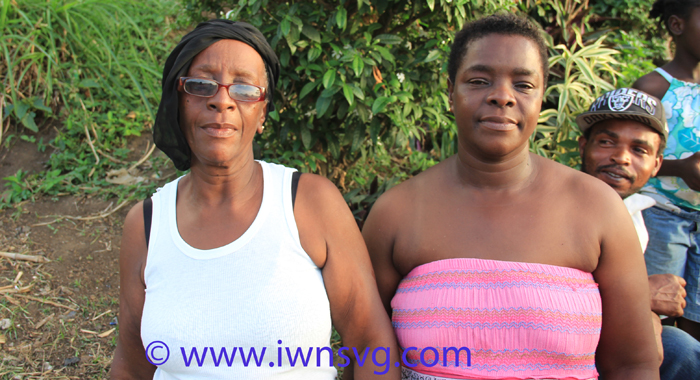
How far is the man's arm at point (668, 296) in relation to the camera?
214 cm

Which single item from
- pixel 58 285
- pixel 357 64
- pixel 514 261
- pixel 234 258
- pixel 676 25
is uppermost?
pixel 676 25

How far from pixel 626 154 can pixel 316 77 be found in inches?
61.6

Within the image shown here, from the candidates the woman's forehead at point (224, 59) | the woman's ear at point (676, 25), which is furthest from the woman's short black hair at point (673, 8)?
A: the woman's forehead at point (224, 59)

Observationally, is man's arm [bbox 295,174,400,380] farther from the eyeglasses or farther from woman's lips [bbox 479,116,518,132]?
woman's lips [bbox 479,116,518,132]

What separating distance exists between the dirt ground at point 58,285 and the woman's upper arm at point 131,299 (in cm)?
75

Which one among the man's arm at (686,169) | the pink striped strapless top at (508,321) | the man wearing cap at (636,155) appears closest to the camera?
the pink striped strapless top at (508,321)

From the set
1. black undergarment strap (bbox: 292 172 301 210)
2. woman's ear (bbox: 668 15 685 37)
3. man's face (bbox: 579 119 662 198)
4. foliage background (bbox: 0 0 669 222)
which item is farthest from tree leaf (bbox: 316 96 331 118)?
woman's ear (bbox: 668 15 685 37)

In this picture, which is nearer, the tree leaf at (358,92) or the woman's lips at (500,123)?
the woman's lips at (500,123)

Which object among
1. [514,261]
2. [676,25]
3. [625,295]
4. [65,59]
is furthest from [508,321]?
[65,59]

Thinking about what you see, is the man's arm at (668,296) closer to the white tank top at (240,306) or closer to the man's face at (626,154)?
the man's face at (626,154)

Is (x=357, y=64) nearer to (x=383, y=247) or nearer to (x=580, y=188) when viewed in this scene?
A: (x=383, y=247)

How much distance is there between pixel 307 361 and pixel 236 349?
0.25m

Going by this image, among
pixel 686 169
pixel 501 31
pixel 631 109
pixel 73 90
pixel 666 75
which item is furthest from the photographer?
pixel 73 90

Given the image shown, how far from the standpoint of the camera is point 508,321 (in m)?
1.65
